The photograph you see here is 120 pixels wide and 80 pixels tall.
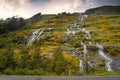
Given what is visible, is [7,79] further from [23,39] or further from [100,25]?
[100,25]

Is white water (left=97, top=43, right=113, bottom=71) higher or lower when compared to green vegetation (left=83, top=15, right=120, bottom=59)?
lower

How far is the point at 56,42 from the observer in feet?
358

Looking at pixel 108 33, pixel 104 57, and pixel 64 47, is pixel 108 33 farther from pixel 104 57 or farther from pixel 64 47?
pixel 104 57

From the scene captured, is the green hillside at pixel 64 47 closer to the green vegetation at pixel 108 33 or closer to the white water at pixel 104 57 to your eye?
the green vegetation at pixel 108 33

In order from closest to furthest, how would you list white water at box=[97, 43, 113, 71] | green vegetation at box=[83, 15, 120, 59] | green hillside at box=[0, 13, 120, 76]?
green hillside at box=[0, 13, 120, 76]
white water at box=[97, 43, 113, 71]
green vegetation at box=[83, 15, 120, 59]

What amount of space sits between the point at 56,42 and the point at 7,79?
9179 cm

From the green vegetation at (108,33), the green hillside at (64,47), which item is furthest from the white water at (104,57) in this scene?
the green vegetation at (108,33)

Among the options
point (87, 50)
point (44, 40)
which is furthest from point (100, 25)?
point (87, 50)

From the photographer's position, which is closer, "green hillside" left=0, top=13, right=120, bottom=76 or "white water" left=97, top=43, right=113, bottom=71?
"green hillside" left=0, top=13, right=120, bottom=76

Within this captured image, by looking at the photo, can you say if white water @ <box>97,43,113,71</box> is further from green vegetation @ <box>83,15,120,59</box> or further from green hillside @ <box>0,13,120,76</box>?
green vegetation @ <box>83,15,120,59</box>

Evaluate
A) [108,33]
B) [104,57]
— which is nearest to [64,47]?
[104,57]

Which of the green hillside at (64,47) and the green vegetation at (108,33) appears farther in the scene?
the green vegetation at (108,33)

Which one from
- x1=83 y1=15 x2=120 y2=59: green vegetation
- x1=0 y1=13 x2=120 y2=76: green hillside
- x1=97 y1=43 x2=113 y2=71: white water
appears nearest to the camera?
x1=0 y1=13 x2=120 y2=76: green hillside

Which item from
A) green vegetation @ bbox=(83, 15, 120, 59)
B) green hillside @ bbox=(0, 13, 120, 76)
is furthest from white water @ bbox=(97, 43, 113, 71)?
green vegetation @ bbox=(83, 15, 120, 59)
